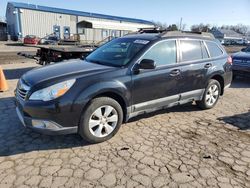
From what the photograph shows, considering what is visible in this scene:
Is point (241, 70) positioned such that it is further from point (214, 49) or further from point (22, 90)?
point (22, 90)

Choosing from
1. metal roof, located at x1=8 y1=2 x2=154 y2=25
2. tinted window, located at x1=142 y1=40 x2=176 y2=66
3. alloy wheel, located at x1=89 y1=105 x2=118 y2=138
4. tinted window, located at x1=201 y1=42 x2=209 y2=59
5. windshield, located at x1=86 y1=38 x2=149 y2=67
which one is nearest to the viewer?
alloy wheel, located at x1=89 y1=105 x2=118 y2=138

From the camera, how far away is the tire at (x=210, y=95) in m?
5.92

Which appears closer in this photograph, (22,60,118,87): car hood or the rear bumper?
(22,60,118,87): car hood

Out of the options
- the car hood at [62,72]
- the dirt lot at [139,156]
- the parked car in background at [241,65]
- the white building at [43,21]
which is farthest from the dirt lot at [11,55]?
the white building at [43,21]

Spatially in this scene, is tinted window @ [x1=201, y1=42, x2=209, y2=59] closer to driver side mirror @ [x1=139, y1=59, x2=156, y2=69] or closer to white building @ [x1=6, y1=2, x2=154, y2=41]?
driver side mirror @ [x1=139, y1=59, x2=156, y2=69]

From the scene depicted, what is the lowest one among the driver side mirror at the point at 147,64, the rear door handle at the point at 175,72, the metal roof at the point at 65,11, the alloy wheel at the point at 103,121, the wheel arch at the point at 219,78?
the alloy wheel at the point at 103,121

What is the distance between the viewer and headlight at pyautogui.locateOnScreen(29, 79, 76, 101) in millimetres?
3678

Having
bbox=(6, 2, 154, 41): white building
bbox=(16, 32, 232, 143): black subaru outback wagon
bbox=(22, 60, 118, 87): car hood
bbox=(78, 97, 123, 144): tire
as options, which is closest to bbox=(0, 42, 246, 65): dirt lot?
bbox=(22, 60, 118, 87): car hood

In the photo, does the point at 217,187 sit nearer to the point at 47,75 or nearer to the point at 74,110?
the point at 74,110

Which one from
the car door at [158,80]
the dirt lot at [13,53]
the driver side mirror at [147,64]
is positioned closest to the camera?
the driver side mirror at [147,64]

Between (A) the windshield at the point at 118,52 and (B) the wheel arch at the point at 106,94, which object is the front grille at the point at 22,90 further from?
(A) the windshield at the point at 118,52

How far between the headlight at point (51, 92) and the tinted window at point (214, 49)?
376 centimetres

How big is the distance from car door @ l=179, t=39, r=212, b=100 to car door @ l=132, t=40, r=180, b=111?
209mm

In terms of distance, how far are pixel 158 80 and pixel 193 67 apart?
109 cm
